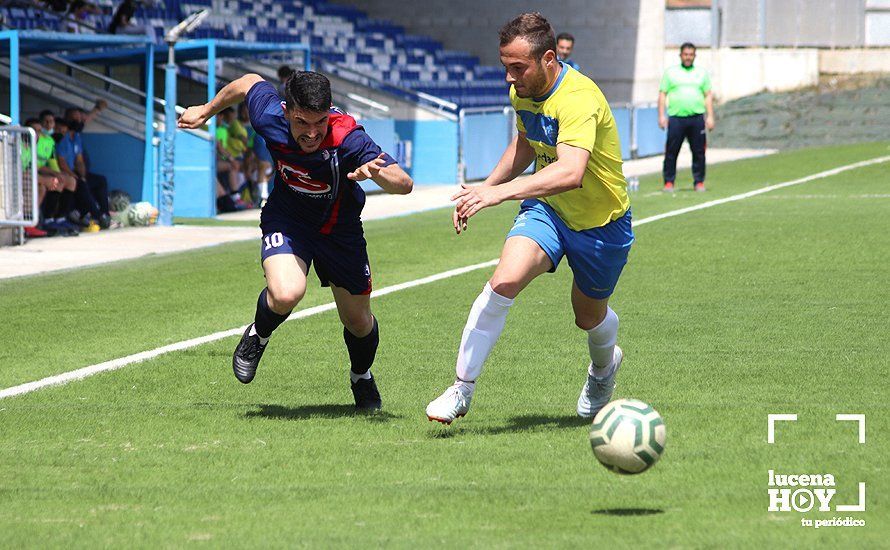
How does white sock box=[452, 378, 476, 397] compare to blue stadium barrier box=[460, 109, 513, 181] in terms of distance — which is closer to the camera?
white sock box=[452, 378, 476, 397]

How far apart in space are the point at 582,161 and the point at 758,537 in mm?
2122

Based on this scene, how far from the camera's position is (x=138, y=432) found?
674cm

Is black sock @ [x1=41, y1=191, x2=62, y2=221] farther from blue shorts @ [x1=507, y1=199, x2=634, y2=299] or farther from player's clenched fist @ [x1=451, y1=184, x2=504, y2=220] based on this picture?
player's clenched fist @ [x1=451, y1=184, x2=504, y2=220]

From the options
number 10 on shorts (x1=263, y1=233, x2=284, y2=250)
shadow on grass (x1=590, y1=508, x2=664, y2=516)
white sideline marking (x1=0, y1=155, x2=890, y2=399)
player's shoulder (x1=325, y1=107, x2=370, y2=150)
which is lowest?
white sideline marking (x1=0, y1=155, x2=890, y2=399)

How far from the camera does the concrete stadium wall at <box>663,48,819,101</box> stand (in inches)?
1663

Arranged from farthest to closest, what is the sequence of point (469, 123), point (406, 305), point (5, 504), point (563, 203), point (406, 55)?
point (406, 55) → point (469, 123) → point (406, 305) → point (563, 203) → point (5, 504)

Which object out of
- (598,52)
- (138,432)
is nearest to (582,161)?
(138,432)

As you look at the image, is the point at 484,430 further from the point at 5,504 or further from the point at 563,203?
the point at 5,504

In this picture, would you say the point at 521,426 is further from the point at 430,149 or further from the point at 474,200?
the point at 430,149

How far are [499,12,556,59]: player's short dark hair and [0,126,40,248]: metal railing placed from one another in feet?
35.4

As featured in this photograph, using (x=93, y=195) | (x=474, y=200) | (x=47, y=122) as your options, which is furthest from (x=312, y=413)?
(x=93, y=195)

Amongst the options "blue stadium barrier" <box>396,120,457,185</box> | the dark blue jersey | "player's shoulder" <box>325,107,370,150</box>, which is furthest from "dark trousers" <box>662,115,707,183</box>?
"player's shoulder" <box>325,107,370,150</box>

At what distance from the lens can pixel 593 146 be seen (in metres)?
6.53

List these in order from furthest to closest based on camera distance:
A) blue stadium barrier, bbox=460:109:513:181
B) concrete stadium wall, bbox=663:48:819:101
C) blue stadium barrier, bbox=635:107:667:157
→ concrete stadium wall, bbox=663:48:819:101, blue stadium barrier, bbox=635:107:667:157, blue stadium barrier, bbox=460:109:513:181
